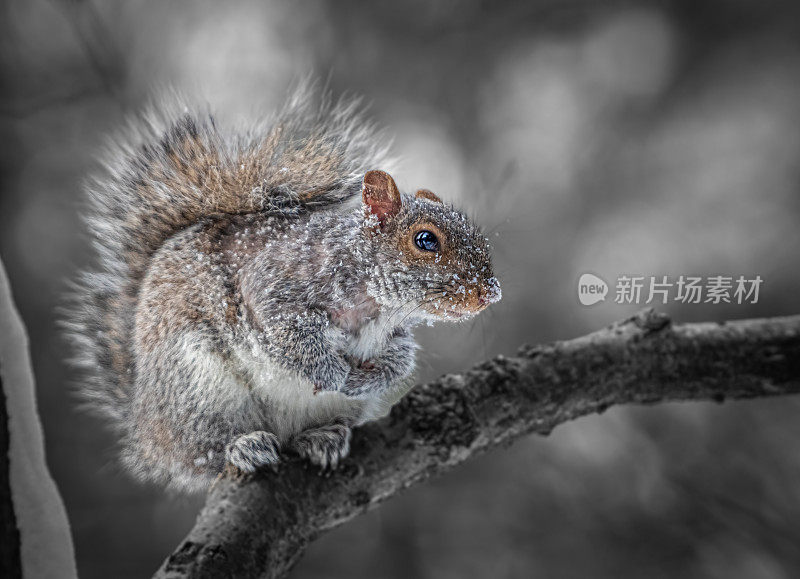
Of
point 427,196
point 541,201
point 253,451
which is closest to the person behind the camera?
point 253,451

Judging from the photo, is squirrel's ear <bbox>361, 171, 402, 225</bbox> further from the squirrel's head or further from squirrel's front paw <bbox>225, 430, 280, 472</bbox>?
squirrel's front paw <bbox>225, 430, 280, 472</bbox>

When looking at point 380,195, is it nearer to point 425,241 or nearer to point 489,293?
point 425,241

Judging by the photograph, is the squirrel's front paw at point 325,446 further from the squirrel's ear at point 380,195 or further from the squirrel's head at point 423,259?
the squirrel's ear at point 380,195

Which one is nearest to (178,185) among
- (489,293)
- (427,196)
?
(427,196)

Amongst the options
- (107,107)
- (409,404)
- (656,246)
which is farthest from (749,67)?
(107,107)

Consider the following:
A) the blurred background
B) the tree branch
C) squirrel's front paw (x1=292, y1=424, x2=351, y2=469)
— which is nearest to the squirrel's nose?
the tree branch

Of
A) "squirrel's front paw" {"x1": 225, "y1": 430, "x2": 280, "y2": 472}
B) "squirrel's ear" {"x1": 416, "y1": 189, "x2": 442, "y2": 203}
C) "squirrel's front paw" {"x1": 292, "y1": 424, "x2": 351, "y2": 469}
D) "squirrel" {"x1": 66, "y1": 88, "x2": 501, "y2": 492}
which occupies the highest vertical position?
"squirrel's ear" {"x1": 416, "y1": 189, "x2": 442, "y2": 203}

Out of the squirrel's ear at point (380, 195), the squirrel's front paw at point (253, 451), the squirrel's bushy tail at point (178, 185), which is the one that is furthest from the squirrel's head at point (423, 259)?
the squirrel's front paw at point (253, 451)
